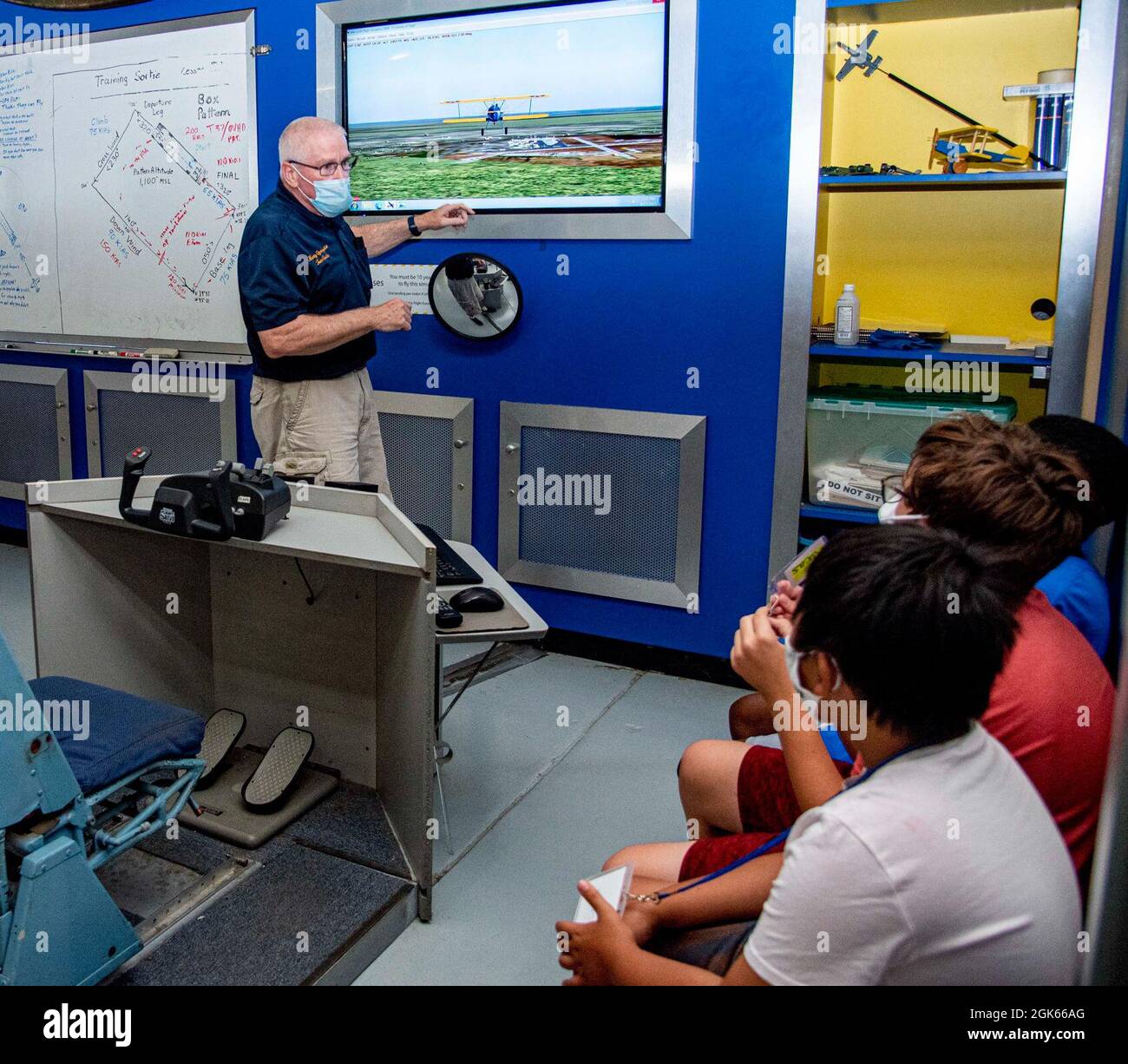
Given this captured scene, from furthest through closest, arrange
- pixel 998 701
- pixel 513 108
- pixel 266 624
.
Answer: pixel 513 108 < pixel 266 624 < pixel 998 701

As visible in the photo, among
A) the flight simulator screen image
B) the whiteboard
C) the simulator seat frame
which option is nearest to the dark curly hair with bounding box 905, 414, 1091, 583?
the simulator seat frame

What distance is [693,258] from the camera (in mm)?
3176

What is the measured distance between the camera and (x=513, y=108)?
3.37m

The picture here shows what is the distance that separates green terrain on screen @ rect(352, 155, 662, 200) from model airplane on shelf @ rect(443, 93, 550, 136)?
133mm

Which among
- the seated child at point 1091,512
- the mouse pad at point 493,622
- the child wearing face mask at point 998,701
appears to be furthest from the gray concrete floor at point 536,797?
the seated child at point 1091,512

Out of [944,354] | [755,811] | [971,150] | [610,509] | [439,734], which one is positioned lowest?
[439,734]

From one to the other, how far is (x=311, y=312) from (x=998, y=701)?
7.64 feet

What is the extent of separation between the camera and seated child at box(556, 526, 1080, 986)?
939mm

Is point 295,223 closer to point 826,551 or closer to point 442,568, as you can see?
point 442,568

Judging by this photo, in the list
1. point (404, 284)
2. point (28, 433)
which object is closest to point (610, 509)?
point (404, 284)

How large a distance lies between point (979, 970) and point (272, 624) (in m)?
1.97

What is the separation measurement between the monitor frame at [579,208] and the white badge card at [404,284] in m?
0.13

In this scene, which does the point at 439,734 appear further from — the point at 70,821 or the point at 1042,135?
the point at 1042,135

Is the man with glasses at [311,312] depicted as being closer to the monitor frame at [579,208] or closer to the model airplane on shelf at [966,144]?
the monitor frame at [579,208]
